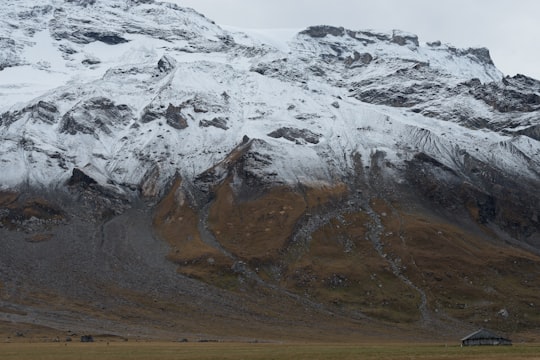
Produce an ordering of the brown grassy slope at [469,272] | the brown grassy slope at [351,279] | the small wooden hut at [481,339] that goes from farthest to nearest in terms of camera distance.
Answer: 1. the brown grassy slope at [351,279]
2. the brown grassy slope at [469,272]
3. the small wooden hut at [481,339]

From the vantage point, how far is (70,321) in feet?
459

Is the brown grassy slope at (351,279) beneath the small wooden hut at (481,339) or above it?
beneath

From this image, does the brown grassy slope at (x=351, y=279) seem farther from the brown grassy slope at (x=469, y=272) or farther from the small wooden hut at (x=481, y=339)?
the small wooden hut at (x=481, y=339)

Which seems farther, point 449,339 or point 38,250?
point 38,250

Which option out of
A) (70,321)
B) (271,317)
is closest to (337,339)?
(271,317)

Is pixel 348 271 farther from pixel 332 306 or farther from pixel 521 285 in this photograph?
pixel 521 285

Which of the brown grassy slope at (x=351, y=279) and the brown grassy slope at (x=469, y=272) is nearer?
the brown grassy slope at (x=469, y=272)

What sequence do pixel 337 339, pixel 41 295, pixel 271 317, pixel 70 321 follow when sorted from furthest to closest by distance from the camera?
pixel 41 295
pixel 271 317
pixel 70 321
pixel 337 339

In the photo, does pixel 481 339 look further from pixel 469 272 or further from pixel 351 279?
pixel 469 272

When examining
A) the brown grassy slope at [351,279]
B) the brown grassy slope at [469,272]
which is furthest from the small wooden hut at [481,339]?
the brown grassy slope at [351,279]

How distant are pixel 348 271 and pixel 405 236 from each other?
89.0 ft

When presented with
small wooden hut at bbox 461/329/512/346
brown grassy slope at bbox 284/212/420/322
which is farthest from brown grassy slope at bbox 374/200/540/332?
small wooden hut at bbox 461/329/512/346

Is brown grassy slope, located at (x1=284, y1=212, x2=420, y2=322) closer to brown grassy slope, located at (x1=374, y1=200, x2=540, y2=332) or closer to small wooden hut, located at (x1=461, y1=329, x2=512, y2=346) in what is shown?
brown grassy slope, located at (x1=374, y1=200, x2=540, y2=332)

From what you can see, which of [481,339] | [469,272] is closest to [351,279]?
[469,272]
